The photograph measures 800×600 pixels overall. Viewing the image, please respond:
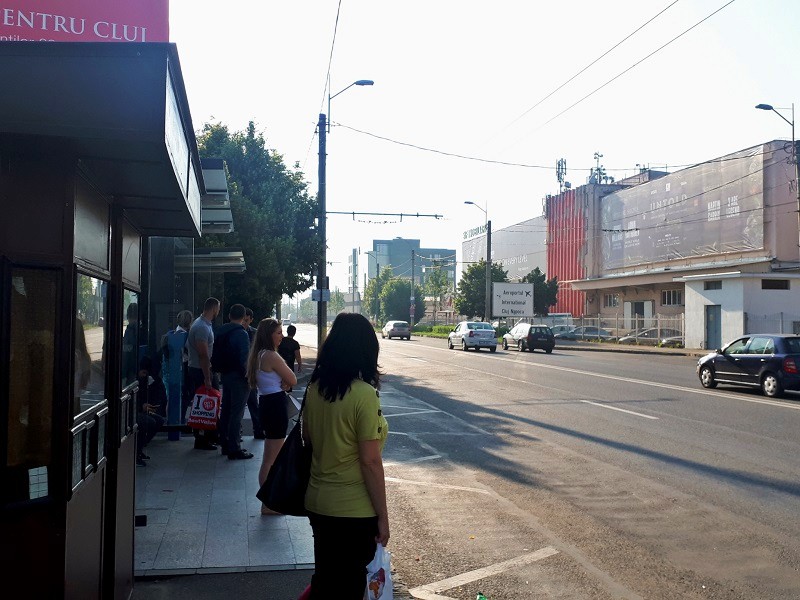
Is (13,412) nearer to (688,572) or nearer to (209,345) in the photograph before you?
(688,572)

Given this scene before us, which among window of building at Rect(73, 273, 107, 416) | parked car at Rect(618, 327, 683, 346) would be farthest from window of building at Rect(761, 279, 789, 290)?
window of building at Rect(73, 273, 107, 416)

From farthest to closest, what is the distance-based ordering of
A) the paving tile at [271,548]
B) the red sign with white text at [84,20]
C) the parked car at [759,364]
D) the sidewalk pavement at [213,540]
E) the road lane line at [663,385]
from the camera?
the parked car at [759,364]
the road lane line at [663,385]
the red sign with white text at [84,20]
the paving tile at [271,548]
the sidewalk pavement at [213,540]

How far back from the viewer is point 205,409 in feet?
30.7

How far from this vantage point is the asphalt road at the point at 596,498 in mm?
5527

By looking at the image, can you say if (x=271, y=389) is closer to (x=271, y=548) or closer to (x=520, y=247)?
(x=271, y=548)

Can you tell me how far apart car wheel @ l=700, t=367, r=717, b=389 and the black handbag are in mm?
17337

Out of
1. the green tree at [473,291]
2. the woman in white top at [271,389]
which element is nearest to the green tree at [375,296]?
the green tree at [473,291]

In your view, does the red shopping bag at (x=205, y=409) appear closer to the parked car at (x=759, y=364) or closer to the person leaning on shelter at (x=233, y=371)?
the person leaning on shelter at (x=233, y=371)

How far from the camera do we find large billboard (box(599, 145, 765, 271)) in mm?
43875

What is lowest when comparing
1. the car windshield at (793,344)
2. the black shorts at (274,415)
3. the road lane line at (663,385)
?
the road lane line at (663,385)

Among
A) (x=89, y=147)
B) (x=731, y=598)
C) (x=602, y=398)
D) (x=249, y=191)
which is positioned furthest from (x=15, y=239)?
(x=249, y=191)

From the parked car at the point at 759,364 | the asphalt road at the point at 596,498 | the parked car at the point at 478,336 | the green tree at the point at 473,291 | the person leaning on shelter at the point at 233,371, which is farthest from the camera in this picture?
the green tree at the point at 473,291

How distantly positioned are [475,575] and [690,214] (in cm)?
4766

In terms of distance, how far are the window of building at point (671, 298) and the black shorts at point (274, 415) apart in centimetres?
4704
